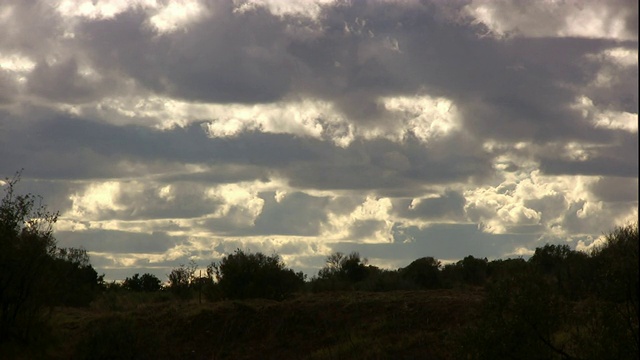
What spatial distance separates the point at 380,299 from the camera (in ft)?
165

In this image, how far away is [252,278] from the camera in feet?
199

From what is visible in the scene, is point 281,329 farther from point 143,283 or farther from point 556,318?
point 143,283

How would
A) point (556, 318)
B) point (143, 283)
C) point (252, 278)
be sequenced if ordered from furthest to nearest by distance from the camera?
1. point (143, 283)
2. point (252, 278)
3. point (556, 318)

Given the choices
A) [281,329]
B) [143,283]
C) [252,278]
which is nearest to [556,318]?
[281,329]

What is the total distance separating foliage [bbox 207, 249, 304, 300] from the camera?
2378 inches

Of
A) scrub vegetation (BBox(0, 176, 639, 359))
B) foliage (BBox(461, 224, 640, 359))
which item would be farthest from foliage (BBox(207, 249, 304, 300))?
foliage (BBox(461, 224, 640, 359))

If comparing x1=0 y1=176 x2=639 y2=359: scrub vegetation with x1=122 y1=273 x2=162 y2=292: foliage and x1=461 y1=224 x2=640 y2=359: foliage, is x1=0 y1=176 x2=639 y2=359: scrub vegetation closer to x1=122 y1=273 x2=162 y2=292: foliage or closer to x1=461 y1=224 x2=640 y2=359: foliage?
x1=461 y1=224 x2=640 y2=359: foliage

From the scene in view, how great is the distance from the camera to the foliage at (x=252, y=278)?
60406 millimetres

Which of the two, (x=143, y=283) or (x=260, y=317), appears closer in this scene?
(x=260, y=317)

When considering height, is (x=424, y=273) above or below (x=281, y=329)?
above

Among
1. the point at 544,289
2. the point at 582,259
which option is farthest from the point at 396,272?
the point at 544,289

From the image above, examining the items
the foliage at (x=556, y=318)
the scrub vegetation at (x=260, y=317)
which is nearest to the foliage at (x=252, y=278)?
the scrub vegetation at (x=260, y=317)

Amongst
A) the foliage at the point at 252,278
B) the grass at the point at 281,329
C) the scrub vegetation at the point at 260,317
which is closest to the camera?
the scrub vegetation at the point at 260,317

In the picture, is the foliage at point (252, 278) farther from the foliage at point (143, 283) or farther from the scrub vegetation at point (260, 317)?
the foliage at point (143, 283)
